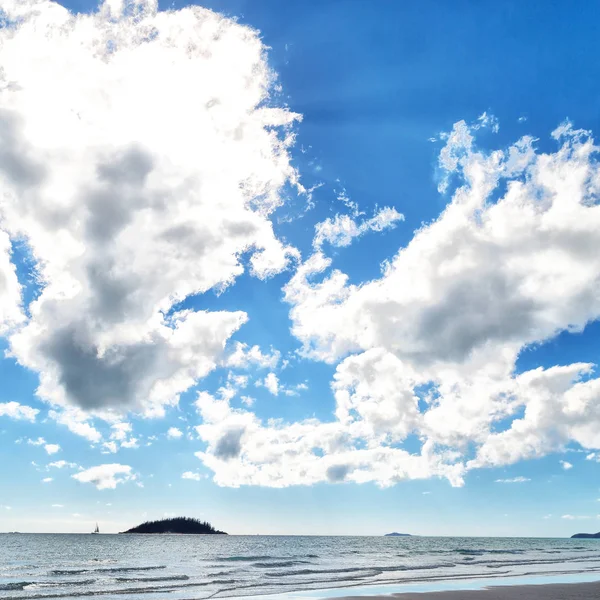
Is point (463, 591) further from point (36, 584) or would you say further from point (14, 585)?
point (14, 585)

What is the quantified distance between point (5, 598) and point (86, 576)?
17.1 m

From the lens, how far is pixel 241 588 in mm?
37344

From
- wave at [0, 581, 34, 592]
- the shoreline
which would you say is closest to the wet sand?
the shoreline

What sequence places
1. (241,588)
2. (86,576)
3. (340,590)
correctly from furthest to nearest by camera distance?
(86,576) → (241,588) → (340,590)

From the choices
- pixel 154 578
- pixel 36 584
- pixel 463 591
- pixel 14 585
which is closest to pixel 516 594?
pixel 463 591

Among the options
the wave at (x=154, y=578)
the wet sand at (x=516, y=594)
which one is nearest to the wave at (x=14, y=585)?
the wave at (x=154, y=578)

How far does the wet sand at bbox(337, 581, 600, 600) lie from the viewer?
98.4 ft

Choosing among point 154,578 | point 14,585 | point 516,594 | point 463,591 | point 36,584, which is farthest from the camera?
point 154,578

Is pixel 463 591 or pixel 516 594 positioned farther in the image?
pixel 463 591

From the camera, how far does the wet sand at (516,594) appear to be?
29984 millimetres

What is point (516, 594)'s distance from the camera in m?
31.7

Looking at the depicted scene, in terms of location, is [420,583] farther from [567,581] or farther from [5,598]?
[5,598]

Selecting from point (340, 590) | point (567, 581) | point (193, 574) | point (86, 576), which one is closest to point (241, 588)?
point (340, 590)

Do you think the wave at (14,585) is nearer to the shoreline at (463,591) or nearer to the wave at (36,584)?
the wave at (36,584)
